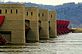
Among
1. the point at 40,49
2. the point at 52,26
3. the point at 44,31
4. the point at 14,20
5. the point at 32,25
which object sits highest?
the point at 14,20

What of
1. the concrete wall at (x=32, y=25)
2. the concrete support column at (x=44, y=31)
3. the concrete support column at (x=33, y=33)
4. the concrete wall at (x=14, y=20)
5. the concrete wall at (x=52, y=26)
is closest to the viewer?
the concrete wall at (x=14, y=20)

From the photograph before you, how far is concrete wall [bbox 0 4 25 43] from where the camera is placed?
79.1 m

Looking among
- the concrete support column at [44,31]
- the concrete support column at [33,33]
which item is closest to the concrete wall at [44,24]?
the concrete support column at [44,31]

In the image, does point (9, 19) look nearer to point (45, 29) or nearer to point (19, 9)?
point (19, 9)

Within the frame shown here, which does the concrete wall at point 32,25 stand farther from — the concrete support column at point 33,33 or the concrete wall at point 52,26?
the concrete wall at point 52,26

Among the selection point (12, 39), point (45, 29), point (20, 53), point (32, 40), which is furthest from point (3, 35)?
point (45, 29)

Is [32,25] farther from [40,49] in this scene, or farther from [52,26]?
[52,26]

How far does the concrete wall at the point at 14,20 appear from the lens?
7911cm

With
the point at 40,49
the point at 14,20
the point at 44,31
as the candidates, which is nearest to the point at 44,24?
the point at 44,31

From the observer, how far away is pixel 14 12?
79.9 metres

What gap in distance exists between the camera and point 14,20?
79.7 m

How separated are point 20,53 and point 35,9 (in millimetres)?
36875

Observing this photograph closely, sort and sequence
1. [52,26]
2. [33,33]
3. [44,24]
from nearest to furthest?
[33,33] < [44,24] < [52,26]

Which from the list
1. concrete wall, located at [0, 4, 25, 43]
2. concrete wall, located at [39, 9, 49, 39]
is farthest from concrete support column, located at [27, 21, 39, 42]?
concrete wall, located at [39, 9, 49, 39]
